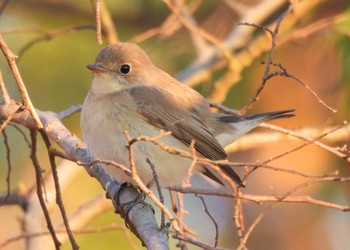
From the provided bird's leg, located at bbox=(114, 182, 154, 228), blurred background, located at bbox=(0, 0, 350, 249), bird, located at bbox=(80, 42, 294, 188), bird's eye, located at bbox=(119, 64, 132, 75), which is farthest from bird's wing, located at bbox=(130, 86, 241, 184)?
blurred background, located at bbox=(0, 0, 350, 249)

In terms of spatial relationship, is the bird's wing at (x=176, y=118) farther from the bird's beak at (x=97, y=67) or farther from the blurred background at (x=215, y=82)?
the blurred background at (x=215, y=82)

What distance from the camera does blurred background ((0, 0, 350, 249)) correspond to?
21.8 ft

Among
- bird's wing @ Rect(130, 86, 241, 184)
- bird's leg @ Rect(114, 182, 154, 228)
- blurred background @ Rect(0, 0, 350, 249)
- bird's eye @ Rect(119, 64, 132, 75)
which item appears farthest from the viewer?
blurred background @ Rect(0, 0, 350, 249)

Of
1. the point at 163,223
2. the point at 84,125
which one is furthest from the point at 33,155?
the point at 84,125

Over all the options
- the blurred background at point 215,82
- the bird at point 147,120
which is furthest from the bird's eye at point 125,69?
the blurred background at point 215,82

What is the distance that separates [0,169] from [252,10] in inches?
93.2

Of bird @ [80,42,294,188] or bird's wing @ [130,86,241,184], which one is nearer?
bird @ [80,42,294,188]

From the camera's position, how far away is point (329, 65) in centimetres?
704

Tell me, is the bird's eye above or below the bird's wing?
above

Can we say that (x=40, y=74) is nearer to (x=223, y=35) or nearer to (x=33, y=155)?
(x=223, y=35)

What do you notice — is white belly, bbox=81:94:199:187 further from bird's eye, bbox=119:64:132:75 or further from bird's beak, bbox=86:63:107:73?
bird's eye, bbox=119:64:132:75

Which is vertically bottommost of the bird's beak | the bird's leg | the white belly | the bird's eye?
the bird's leg

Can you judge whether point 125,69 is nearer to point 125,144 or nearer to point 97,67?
point 97,67

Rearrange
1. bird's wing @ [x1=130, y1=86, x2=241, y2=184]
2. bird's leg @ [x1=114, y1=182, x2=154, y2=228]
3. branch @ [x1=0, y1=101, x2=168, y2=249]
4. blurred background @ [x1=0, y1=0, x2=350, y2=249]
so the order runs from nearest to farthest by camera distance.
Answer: branch @ [x1=0, y1=101, x2=168, y2=249]
bird's leg @ [x1=114, y1=182, x2=154, y2=228]
bird's wing @ [x1=130, y1=86, x2=241, y2=184]
blurred background @ [x1=0, y1=0, x2=350, y2=249]
